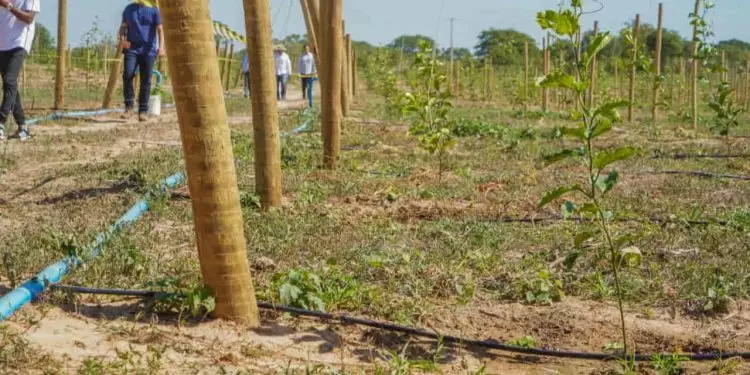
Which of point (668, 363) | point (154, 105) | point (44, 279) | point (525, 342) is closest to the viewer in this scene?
point (668, 363)

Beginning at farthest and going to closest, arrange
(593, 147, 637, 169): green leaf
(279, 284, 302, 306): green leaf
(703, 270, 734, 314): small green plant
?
(703, 270, 734, 314): small green plant → (279, 284, 302, 306): green leaf → (593, 147, 637, 169): green leaf

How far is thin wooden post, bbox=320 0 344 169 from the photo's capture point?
329 inches

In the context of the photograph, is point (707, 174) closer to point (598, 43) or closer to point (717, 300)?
point (717, 300)

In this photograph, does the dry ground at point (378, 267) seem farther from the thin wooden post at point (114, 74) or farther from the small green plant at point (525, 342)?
the thin wooden post at point (114, 74)

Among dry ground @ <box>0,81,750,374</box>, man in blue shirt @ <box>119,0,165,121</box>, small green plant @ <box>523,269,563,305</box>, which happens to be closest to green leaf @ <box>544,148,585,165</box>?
dry ground @ <box>0,81,750,374</box>

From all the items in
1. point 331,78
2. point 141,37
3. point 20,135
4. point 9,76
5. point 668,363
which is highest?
point 141,37

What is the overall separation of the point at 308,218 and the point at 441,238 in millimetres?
956

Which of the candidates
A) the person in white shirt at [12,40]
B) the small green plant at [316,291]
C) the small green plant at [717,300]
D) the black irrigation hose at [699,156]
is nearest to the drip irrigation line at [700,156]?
the black irrigation hose at [699,156]

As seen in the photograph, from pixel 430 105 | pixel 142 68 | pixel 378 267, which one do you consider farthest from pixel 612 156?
pixel 142 68

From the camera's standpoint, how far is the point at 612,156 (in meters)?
3.32

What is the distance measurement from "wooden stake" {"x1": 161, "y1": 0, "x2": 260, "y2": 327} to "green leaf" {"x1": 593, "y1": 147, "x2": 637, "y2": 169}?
1.40 m

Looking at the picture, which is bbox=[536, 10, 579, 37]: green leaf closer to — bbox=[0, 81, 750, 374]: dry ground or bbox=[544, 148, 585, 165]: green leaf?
bbox=[544, 148, 585, 165]: green leaf

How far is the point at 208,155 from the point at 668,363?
1.92 metres

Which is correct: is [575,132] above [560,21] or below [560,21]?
below
